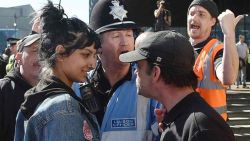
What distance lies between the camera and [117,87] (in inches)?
124

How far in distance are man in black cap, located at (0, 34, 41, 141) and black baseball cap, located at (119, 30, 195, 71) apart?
1400mm

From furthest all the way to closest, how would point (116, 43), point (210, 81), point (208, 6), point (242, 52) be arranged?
1. point (242, 52)
2. point (208, 6)
3. point (210, 81)
4. point (116, 43)

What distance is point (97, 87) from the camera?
132 inches

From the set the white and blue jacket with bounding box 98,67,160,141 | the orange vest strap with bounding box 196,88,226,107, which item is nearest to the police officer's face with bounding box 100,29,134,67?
the white and blue jacket with bounding box 98,67,160,141

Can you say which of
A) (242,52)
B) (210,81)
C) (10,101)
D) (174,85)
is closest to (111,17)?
(210,81)

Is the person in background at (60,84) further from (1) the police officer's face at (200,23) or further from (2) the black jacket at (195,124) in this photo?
(1) the police officer's face at (200,23)

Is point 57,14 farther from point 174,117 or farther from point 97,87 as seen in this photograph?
point 97,87

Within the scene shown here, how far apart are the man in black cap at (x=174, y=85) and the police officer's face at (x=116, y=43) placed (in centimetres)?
81

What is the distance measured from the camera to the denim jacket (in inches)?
81.0

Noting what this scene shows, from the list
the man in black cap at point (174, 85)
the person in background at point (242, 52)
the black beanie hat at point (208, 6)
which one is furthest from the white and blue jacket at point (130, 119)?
the person in background at point (242, 52)

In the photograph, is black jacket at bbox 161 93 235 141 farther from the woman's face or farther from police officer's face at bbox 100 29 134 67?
police officer's face at bbox 100 29 134 67

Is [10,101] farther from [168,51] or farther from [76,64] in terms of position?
[168,51]

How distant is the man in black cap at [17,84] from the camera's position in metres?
3.66

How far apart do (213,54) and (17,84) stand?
5.33 feet
